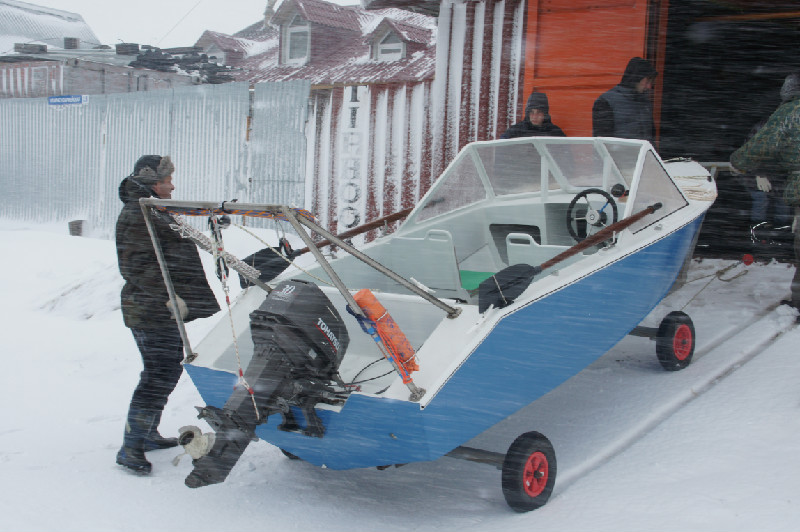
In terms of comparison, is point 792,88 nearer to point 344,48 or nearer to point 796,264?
point 796,264

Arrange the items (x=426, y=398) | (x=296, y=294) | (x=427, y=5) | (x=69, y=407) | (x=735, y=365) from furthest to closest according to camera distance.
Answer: (x=427, y=5), (x=69, y=407), (x=735, y=365), (x=296, y=294), (x=426, y=398)

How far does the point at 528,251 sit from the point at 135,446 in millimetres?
2562

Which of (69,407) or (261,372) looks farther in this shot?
(69,407)

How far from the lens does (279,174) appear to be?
9.66 m

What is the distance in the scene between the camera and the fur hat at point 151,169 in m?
4.18

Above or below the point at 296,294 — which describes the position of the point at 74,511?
below

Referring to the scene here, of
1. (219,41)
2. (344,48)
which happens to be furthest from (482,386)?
(219,41)

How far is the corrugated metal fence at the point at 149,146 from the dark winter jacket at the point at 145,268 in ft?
17.5

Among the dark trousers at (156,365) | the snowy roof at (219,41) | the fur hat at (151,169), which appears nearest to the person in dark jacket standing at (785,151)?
the fur hat at (151,169)

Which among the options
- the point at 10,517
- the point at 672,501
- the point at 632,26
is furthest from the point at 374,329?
the point at 632,26

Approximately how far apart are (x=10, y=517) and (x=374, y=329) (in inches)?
73.9

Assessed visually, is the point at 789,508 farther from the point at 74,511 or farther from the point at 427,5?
the point at 427,5

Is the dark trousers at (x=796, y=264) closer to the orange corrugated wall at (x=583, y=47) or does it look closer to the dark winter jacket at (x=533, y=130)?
the dark winter jacket at (x=533, y=130)

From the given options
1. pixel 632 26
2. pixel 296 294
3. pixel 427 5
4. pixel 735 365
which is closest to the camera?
pixel 296 294
